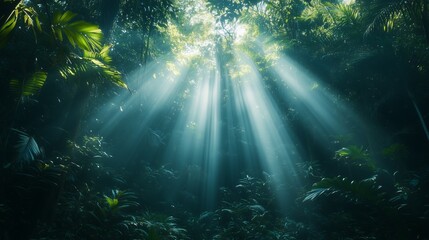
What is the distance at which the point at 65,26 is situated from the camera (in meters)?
2.21

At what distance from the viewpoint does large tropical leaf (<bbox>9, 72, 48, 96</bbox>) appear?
4.23 metres

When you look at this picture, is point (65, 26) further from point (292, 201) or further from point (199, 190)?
point (199, 190)

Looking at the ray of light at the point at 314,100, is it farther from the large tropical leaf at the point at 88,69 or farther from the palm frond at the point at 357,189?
the large tropical leaf at the point at 88,69

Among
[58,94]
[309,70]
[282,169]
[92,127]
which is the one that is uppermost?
[309,70]

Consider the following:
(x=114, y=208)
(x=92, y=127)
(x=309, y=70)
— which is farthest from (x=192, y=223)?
(x=309, y=70)

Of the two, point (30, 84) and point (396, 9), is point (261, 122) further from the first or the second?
point (30, 84)

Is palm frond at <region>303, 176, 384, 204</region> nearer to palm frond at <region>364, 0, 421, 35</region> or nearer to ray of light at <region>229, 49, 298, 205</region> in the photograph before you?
palm frond at <region>364, 0, 421, 35</region>

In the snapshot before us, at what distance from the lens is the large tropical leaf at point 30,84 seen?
4232 millimetres

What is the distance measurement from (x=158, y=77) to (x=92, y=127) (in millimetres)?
3607

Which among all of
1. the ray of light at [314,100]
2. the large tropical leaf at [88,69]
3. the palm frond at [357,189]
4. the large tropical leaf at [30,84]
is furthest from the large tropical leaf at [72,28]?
the ray of light at [314,100]

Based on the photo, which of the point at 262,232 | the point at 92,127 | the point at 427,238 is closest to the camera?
the point at 427,238

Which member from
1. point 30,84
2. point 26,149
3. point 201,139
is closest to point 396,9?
point 30,84

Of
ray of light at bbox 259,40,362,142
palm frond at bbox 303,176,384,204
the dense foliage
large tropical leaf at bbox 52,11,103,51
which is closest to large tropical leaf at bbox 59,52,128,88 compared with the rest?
the dense foliage

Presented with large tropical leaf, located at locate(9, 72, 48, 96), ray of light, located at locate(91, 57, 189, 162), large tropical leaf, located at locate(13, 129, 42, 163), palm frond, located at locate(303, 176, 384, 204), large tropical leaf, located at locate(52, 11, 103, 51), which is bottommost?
palm frond, located at locate(303, 176, 384, 204)
